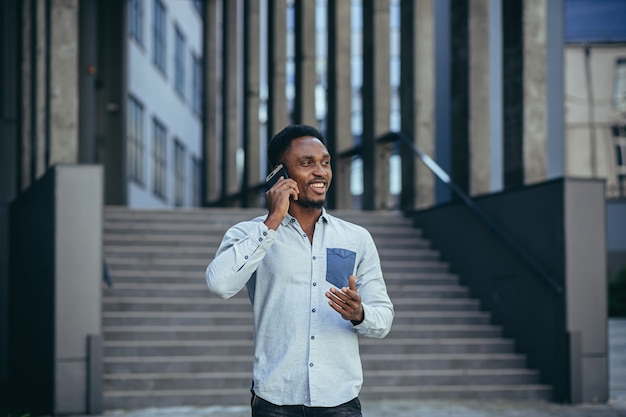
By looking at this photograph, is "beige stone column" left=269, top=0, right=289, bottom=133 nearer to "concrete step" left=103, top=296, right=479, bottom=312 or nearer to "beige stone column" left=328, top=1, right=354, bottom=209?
"beige stone column" left=328, top=1, right=354, bottom=209

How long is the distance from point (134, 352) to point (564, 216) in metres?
4.47

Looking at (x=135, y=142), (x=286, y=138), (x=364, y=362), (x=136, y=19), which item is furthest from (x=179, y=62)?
(x=286, y=138)

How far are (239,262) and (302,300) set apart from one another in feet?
0.89

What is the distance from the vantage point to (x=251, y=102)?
24672mm

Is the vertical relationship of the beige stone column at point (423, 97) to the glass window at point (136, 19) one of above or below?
below

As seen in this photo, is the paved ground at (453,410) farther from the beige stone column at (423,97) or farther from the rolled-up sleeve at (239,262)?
the rolled-up sleeve at (239,262)

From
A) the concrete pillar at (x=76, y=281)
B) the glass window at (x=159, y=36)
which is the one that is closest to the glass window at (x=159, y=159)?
the glass window at (x=159, y=36)

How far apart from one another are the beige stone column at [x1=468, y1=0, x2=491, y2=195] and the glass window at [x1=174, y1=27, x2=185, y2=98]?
23910 millimetres

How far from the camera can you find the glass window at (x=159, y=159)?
108 feet

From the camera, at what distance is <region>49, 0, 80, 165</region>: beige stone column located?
13.8 m

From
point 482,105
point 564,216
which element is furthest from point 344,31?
point 564,216

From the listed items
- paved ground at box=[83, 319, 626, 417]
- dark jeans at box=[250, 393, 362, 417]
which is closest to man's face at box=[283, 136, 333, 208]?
dark jeans at box=[250, 393, 362, 417]

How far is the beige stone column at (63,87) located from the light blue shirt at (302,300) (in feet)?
34.1

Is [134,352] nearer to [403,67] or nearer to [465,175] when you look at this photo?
[465,175]
